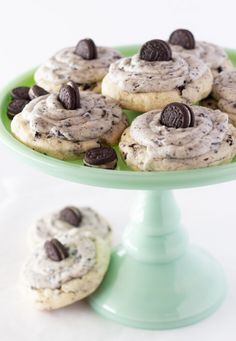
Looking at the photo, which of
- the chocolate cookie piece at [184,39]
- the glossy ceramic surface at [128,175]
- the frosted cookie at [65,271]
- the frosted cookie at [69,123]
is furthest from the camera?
the chocolate cookie piece at [184,39]

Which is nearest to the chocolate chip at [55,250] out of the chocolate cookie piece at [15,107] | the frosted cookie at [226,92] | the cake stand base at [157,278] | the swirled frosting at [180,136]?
the cake stand base at [157,278]

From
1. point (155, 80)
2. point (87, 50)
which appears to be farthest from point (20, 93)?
point (155, 80)

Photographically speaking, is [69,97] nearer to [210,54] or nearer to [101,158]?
[101,158]

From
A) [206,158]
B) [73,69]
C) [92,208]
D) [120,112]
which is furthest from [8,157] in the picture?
[206,158]

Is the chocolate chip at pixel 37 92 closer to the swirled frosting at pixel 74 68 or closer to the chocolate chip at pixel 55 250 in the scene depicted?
the swirled frosting at pixel 74 68

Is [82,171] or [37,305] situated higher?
[82,171]

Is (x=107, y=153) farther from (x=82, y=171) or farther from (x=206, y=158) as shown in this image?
(x=206, y=158)
